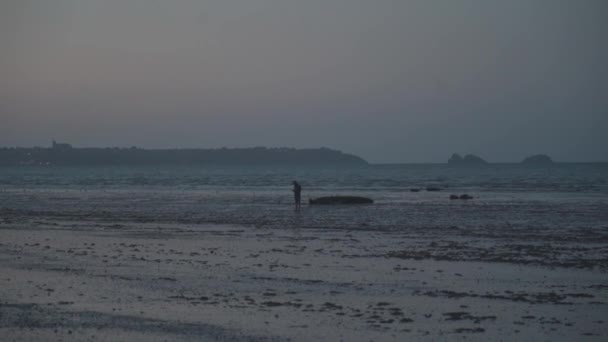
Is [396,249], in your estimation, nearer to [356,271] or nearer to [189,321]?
[356,271]

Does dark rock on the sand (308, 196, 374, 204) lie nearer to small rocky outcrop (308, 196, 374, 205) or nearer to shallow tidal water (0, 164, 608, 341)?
small rocky outcrop (308, 196, 374, 205)

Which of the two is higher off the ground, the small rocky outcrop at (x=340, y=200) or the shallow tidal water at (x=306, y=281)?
the small rocky outcrop at (x=340, y=200)

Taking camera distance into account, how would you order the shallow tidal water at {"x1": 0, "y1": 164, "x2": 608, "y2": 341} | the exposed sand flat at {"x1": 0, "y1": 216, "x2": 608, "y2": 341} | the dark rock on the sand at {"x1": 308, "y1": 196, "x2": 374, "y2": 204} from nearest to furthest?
the exposed sand flat at {"x1": 0, "y1": 216, "x2": 608, "y2": 341} → the shallow tidal water at {"x1": 0, "y1": 164, "x2": 608, "y2": 341} → the dark rock on the sand at {"x1": 308, "y1": 196, "x2": 374, "y2": 204}

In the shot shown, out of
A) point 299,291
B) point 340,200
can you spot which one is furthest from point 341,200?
point 299,291

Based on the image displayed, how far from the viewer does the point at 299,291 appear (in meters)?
15.9

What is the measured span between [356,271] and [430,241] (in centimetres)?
823

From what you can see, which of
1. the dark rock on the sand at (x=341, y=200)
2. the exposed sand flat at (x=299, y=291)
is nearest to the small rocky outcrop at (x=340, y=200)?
the dark rock on the sand at (x=341, y=200)

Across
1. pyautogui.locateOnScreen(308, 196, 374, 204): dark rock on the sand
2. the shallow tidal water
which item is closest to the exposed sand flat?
the shallow tidal water

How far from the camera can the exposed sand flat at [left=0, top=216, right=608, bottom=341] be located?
1234 cm

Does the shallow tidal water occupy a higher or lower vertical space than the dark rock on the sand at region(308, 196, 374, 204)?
lower

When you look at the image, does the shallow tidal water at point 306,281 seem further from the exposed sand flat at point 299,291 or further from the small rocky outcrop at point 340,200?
the small rocky outcrop at point 340,200

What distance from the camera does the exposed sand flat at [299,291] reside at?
12.3m

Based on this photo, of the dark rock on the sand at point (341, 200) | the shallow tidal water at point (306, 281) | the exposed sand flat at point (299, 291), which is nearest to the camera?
the exposed sand flat at point (299, 291)

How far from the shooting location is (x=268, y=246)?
81.6ft
